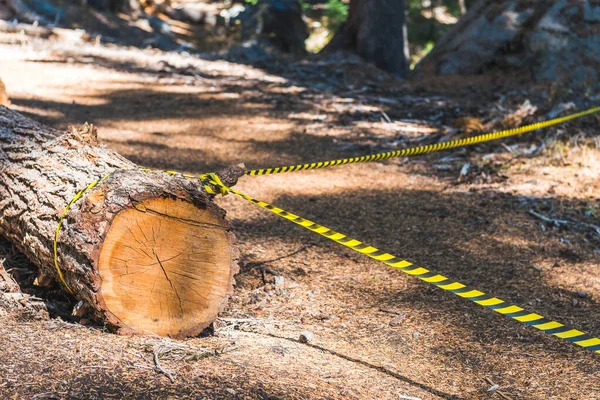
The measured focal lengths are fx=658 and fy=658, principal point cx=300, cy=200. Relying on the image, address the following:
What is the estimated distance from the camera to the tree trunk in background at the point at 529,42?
10.4 m

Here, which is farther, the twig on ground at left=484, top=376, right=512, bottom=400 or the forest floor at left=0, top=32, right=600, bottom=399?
the twig on ground at left=484, top=376, right=512, bottom=400

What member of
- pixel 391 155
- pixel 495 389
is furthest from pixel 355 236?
pixel 495 389

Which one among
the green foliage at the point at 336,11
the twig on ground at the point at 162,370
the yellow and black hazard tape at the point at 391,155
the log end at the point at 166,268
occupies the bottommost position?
the twig on ground at the point at 162,370

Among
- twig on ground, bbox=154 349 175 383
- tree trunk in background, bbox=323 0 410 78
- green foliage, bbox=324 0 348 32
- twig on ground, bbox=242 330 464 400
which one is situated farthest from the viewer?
green foliage, bbox=324 0 348 32

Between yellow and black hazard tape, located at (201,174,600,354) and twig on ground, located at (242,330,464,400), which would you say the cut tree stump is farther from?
twig on ground, located at (242,330,464,400)

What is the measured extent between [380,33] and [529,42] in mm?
3411

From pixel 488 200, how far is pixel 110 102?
6.25 meters

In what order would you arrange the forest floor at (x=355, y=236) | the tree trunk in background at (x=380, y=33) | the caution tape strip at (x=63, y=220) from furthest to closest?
the tree trunk in background at (x=380, y=33) < the caution tape strip at (x=63, y=220) < the forest floor at (x=355, y=236)

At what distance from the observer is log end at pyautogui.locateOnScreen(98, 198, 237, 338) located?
3514 millimetres

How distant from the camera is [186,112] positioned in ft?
32.4

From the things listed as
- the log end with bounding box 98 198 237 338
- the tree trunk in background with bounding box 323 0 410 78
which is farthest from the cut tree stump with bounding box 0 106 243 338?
the tree trunk in background with bounding box 323 0 410 78

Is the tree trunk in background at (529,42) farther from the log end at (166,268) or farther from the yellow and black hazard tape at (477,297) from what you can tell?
the log end at (166,268)

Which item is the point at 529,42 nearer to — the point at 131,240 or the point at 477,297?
the point at 477,297

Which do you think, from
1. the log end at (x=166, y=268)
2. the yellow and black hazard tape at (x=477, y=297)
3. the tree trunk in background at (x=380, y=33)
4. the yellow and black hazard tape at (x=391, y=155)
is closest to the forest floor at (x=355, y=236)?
the log end at (x=166, y=268)
